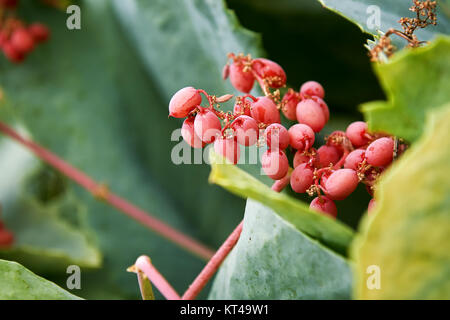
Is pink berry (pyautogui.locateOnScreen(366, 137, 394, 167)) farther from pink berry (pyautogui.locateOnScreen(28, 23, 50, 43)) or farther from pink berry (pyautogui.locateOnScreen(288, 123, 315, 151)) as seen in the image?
pink berry (pyautogui.locateOnScreen(28, 23, 50, 43))

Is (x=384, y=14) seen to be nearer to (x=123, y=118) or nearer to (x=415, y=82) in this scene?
(x=415, y=82)

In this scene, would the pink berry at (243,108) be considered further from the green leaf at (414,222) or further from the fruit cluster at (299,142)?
the green leaf at (414,222)

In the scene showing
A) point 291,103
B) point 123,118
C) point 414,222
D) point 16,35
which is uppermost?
point 16,35

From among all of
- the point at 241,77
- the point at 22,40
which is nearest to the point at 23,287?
the point at 241,77

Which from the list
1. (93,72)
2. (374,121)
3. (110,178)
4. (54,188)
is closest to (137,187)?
(110,178)

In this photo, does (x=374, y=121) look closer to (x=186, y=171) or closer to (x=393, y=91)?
(x=393, y=91)
